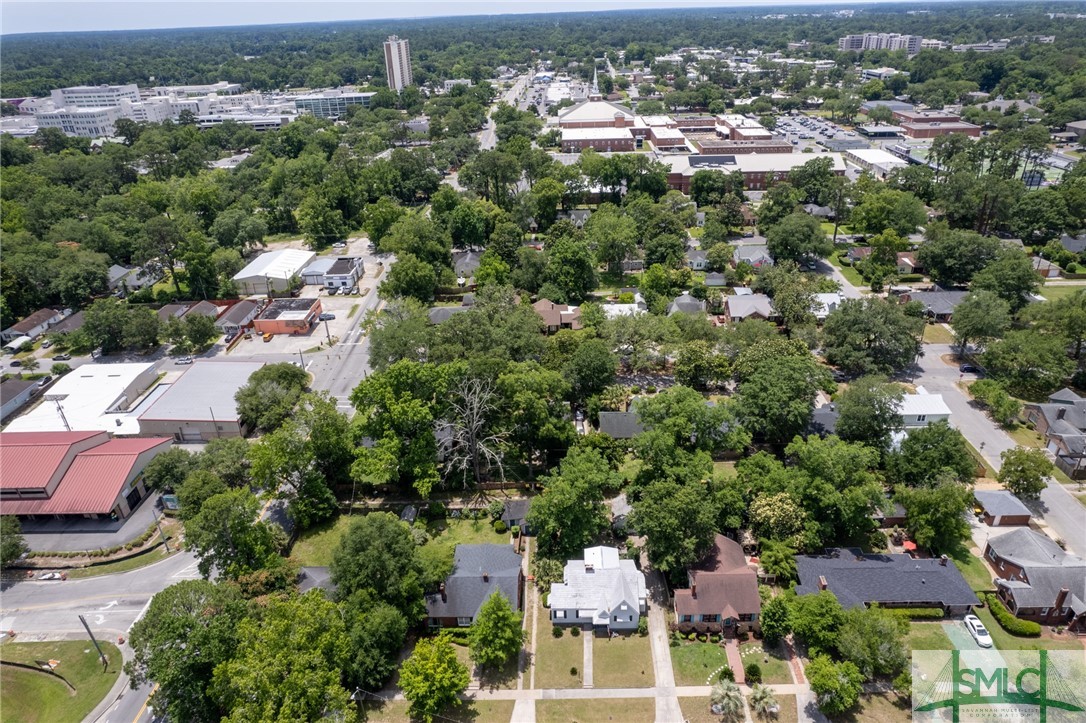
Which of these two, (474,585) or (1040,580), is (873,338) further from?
(474,585)

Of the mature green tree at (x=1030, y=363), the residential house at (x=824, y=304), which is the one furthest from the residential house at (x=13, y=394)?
the mature green tree at (x=1030, y=363)

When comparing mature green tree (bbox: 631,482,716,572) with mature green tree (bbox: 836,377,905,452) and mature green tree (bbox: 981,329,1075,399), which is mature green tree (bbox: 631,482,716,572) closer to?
mature green tree (bbox: 836,377,905,452)

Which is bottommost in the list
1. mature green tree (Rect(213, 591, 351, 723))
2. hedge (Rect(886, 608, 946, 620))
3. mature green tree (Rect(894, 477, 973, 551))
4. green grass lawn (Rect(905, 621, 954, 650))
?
green grass lawn (Rect(905, 621, 954, 650))

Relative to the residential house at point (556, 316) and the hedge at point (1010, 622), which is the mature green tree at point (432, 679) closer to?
the hedge at point (1010, 622)

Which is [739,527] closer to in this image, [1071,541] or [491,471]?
[491,471]

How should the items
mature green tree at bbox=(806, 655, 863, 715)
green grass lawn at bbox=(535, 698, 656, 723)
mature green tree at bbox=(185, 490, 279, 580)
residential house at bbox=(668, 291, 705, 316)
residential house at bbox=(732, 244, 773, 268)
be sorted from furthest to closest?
residential house at bbox=(732, 244, 773, 268) → residential house at bbox=(668, 291, 705, 316) → mature green tree at bbox=(185, 490, 279, 580) → green grass lawn at bbox=(535, 698, 656, 723) → mature green tree at bbox=(806, 655, 863, 715)

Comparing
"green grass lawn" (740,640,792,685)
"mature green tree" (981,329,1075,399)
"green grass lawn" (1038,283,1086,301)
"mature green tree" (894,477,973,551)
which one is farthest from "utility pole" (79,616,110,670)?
"green grass lawn" (1038,283,1086,301)
